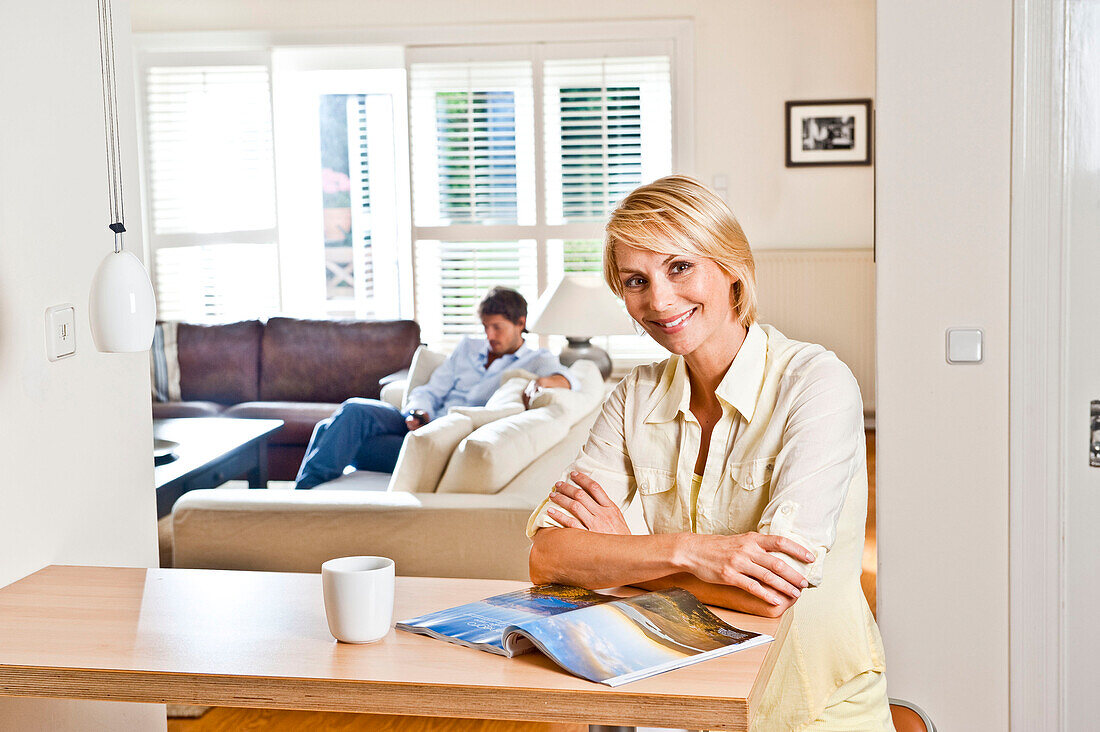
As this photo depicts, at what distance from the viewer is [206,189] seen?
6.63 metres

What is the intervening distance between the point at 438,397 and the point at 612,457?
3.38 metres

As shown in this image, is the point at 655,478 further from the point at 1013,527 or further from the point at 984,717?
the point at 984,717

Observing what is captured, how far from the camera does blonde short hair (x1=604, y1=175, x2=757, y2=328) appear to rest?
1.49 metres

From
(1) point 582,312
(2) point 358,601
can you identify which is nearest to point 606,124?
(1) point 582,312

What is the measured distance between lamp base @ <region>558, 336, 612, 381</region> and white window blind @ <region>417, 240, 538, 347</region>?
1.22 metres

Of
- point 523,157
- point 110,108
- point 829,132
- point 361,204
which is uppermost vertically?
point 829,132

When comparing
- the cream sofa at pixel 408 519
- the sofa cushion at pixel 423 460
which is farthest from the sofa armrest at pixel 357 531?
the sofa cushion at pixel 423 460

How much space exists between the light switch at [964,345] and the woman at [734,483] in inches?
33.3

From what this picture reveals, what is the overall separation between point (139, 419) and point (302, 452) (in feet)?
10.1

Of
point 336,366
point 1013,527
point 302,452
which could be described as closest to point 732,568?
point 1013,527

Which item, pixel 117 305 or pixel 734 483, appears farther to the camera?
pixel 117 305

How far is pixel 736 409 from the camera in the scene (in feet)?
5.15

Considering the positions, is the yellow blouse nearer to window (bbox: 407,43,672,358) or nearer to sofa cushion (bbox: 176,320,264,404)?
sofa cushion (bbox: 176,320,264,404)

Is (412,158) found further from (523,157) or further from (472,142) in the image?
(523,157)
